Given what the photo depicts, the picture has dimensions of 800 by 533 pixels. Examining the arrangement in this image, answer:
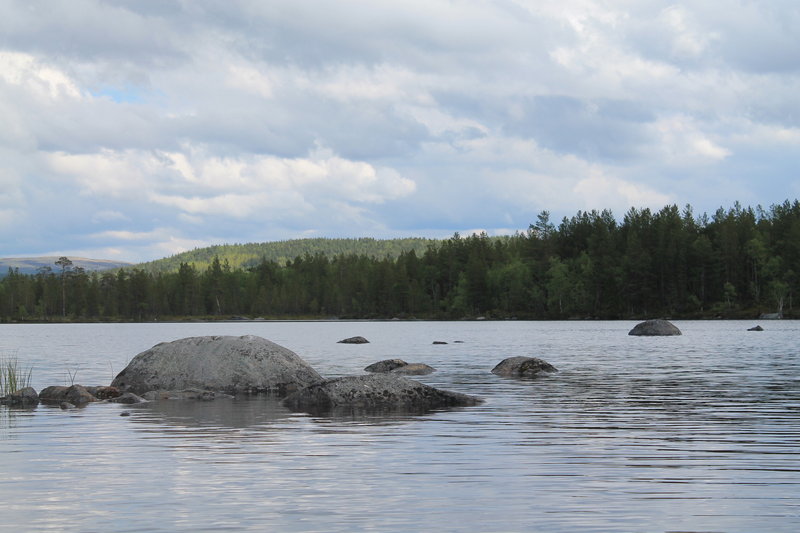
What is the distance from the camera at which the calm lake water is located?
34.9 feet

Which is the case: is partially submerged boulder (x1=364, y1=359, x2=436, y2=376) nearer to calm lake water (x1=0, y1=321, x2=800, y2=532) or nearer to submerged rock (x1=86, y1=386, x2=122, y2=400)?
calm lake water (x1=0, y1=321, x2=800, y2=532)

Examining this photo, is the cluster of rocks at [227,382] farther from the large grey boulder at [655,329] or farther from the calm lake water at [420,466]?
the large grey boulder at [655,329]

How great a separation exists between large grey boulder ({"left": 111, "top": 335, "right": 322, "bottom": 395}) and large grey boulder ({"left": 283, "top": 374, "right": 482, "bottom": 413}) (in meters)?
3.75

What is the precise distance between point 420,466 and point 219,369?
1546cm

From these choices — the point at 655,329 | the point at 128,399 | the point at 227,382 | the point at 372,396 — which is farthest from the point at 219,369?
the point at 655,329

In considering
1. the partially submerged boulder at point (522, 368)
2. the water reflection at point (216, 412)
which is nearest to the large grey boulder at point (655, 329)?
the partially submerged boulder at point (522, 368)

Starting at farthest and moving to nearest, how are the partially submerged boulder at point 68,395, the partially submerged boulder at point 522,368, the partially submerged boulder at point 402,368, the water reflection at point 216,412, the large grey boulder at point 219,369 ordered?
the partially submerged boulder at point 402,368 → the partially submerged boulder at point 522,368 → the large grey boulder at point 219,369 → the partially submerged boulder at point 68,395 → the water reflection at point 216,412

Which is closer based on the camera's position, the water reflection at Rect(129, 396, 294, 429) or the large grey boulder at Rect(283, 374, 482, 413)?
the water reflection at Rect(129, 396, 294, 429)

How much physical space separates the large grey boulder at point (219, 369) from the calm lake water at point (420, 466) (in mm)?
2419

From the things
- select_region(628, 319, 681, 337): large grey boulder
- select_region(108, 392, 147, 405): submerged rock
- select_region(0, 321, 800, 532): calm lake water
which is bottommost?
select_region(0, 321, 800, 532): calm lake water

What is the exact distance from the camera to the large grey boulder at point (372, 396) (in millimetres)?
24141

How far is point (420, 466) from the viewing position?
14.4 metres

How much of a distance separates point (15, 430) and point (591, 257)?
567 ft

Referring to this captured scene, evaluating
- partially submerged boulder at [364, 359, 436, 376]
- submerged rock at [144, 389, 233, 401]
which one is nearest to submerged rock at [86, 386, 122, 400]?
submerged rock at [144, 389, 233, 401]
